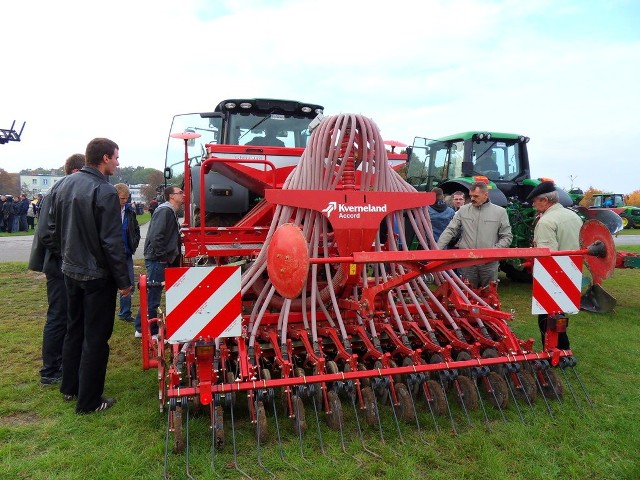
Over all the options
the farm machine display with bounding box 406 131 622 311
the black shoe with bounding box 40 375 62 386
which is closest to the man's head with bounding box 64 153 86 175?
the black shoe with bounding box 40 375 62 386

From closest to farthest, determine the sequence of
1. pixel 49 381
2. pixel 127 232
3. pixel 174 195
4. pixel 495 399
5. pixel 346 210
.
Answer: pixel 495 399 → pixel 346 210 → pixel 49 381 → pixel 174 195 → pixel 127 232

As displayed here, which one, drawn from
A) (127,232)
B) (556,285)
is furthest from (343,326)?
(127,232)

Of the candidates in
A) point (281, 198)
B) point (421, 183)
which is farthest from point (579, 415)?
point (421, 183)

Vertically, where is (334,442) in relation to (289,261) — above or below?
below

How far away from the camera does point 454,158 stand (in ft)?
29.7

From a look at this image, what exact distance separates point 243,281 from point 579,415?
94.8 inches

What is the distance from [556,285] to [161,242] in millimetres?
3539

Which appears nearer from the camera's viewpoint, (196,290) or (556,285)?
(196,290)

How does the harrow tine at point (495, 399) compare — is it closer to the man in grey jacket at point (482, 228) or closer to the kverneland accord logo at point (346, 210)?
the kverneland accord logo at point (346, 210)

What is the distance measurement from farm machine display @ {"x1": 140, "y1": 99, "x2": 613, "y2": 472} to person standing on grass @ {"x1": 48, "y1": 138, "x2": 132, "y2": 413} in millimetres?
293

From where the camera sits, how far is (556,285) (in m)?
3.38

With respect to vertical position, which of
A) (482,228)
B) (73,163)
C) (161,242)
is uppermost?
(73,163)

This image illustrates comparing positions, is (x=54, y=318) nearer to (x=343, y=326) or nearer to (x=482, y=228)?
(x=343, y=326)

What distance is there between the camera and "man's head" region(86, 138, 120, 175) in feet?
11.0
